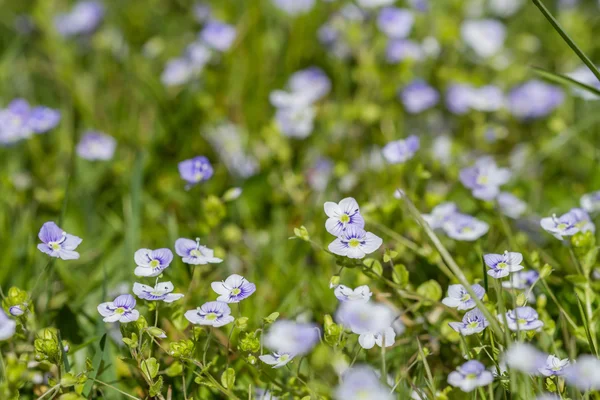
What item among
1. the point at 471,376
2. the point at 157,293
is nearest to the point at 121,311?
the point at 157,293

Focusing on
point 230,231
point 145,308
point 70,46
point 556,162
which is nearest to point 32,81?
point 70,46

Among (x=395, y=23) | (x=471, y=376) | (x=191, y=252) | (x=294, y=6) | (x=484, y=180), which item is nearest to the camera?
(x=471, y=376)

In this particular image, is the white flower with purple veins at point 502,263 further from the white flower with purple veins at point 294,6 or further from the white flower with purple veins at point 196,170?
the white flower with purple veins at point 294,6

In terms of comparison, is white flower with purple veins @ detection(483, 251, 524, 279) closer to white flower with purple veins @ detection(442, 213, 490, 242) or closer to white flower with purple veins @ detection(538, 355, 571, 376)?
white flower with purple veins @ detection(538, 355, 571, 376)

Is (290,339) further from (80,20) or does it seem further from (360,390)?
(80,20)

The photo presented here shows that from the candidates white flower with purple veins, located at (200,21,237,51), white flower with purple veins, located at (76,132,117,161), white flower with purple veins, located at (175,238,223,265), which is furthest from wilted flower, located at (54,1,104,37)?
white flower with purple veins, located at (175,238,223,265)

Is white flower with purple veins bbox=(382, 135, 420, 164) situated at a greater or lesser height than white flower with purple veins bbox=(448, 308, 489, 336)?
lesser
